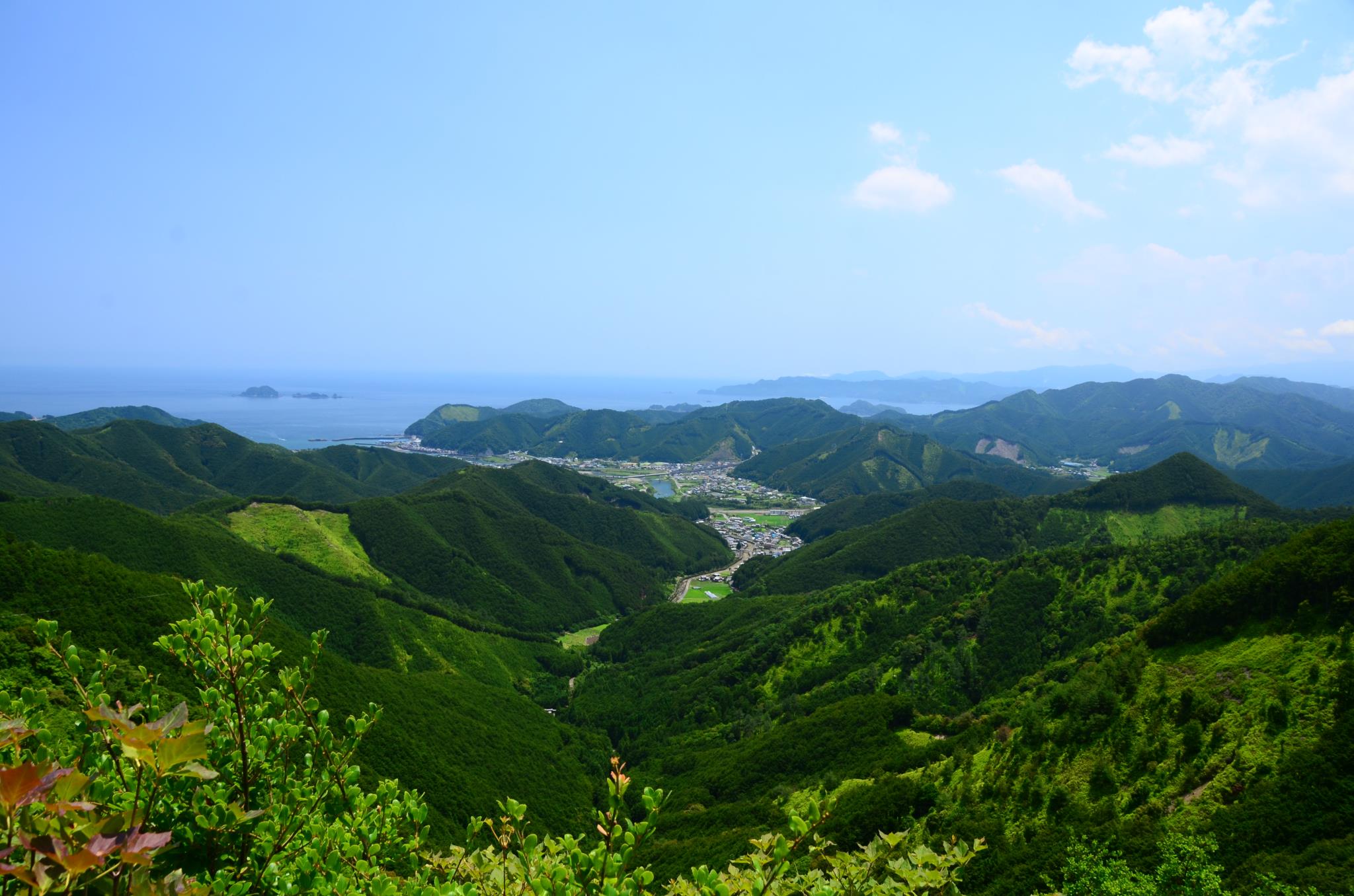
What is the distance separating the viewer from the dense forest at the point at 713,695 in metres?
4.30

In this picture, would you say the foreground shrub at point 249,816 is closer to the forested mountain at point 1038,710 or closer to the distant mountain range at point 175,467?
the forested mountain at point 1038,710

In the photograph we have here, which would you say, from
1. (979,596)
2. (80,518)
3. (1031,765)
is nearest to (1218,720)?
(1031,765)

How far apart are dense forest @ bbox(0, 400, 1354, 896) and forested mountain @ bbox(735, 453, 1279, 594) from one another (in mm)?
557

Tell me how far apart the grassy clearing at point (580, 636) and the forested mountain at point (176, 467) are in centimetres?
7942

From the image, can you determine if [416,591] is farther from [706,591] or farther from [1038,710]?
[1038,710]

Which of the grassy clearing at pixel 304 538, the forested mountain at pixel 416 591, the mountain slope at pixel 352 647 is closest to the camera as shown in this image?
the mountain slope at pixel 352 647

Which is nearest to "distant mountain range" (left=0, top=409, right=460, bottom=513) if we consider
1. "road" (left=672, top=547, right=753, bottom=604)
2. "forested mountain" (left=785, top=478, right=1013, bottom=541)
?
"road" (left=672, top=547, right=753, bottom=604)

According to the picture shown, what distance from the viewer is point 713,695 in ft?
202

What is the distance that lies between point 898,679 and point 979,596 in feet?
45.1

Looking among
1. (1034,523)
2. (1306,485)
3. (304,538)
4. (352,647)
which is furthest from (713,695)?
(1306,485)

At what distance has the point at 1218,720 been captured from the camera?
23859 millimetres

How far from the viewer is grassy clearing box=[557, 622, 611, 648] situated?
286 ft

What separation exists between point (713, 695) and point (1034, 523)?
72235 millimetres

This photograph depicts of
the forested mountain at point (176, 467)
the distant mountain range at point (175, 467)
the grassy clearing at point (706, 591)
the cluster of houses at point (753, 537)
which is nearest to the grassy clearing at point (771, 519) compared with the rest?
the cluster of houses at point (753, 537)
